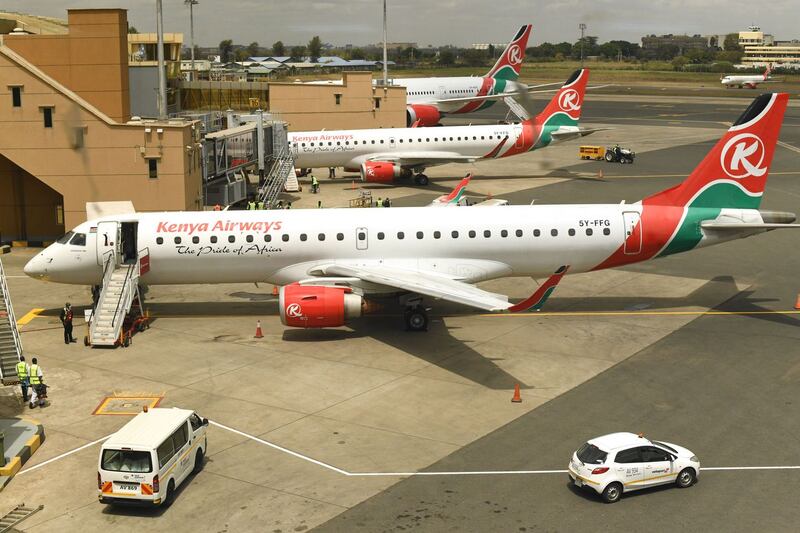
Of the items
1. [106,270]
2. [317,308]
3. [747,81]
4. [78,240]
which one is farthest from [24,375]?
[747,81]

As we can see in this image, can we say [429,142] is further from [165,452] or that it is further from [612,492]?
[165,452]

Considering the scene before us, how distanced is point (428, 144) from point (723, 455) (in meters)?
52.1

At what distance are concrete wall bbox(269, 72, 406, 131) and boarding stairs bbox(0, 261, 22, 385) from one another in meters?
52.9

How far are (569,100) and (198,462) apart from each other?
190 ft

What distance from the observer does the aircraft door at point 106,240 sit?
123 ft

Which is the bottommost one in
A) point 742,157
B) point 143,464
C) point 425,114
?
point 143,464

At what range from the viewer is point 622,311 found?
128 feet

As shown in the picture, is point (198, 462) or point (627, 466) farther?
point (198, 462)

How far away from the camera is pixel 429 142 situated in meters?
73.8

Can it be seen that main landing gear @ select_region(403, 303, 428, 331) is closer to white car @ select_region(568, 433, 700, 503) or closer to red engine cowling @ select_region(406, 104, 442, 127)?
white car @ select_region(568, 433, 700, 503)

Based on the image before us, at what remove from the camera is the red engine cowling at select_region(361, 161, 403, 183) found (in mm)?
71188

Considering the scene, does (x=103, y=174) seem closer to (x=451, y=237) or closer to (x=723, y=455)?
(x=451, y=237)

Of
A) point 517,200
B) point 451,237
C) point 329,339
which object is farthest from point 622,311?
point 517,200

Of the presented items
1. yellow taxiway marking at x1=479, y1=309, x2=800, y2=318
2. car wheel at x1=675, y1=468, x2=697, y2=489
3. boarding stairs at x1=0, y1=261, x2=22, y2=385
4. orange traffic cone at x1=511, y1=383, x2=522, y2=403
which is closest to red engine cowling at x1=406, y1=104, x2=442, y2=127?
yellow taxiway marking at x1=479, y1=309, x2=800, y2=318
